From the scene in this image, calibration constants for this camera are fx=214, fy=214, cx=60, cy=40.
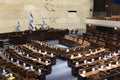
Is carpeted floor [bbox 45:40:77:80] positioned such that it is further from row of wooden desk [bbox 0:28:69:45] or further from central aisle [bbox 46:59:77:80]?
row of wooden desk [bbox 0:28:69:45]

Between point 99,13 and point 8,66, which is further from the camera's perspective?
point 99,13

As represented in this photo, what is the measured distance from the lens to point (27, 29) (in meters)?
20.2

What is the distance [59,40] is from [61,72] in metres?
7.45

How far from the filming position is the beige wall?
62.8ft

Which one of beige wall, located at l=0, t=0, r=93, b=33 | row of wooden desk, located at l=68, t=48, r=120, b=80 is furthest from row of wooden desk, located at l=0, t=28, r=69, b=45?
row of wooden desk, located at l=68, t=48, r=120, b=80

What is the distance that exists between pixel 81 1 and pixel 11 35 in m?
9.84

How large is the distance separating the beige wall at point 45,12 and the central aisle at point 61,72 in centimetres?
841

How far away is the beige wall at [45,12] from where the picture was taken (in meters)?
19.2

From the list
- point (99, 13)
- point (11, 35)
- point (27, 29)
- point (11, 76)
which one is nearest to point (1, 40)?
point (11, 35)

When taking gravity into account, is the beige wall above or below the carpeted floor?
above

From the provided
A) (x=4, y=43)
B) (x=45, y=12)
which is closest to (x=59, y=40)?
(x=45, y=12)

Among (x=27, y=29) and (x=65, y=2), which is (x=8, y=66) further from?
(x=65, y=2)

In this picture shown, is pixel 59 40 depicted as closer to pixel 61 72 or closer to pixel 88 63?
pixel 61 72

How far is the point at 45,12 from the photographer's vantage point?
21188 millimetres
